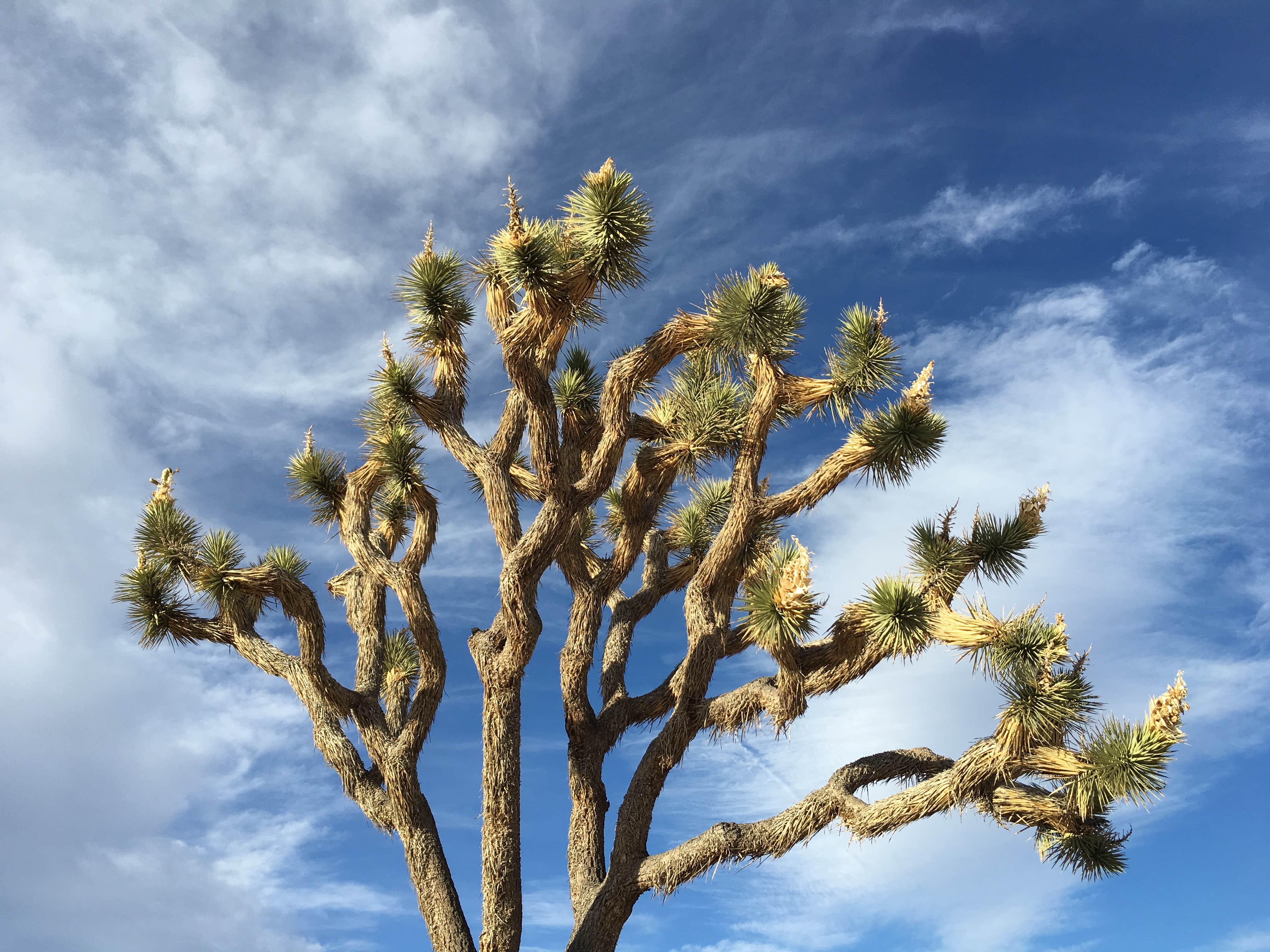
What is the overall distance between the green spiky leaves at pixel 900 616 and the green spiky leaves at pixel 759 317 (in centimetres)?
240

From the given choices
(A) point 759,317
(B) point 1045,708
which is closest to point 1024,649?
(B) point 1045,708

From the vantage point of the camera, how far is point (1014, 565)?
9.55 m

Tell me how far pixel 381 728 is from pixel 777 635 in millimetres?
4142

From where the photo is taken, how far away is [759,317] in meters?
9.62

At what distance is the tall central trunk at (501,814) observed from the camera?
31.5 feet

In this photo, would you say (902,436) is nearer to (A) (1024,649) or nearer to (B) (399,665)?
(A) (1024,649)

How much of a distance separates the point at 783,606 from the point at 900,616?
99 cm

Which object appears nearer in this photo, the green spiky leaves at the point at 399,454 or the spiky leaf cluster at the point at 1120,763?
the spiky leaf cluster at the point at 1120,763

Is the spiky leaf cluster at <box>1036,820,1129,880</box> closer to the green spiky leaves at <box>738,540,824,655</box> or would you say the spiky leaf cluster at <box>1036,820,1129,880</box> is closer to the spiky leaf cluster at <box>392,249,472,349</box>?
the green spiky leaves at <box>738,540,824,655</box>

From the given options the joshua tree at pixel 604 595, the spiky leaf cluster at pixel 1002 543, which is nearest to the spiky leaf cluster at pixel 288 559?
the joshua tree at pixel 604 595

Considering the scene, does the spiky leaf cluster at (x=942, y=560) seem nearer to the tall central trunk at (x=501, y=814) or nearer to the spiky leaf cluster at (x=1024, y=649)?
the spiky leaf cluster at (x=1024, y=649)

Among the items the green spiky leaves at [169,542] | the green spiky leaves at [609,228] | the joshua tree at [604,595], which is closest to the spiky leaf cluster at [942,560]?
the joshua tree at [604,595]

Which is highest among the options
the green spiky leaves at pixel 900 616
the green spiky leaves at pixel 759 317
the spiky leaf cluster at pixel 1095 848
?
the green spiky leaves at pixel 759 317

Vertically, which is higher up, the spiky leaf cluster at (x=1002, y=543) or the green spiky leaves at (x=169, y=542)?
the green spiky leaves at (x=169, y=542)
